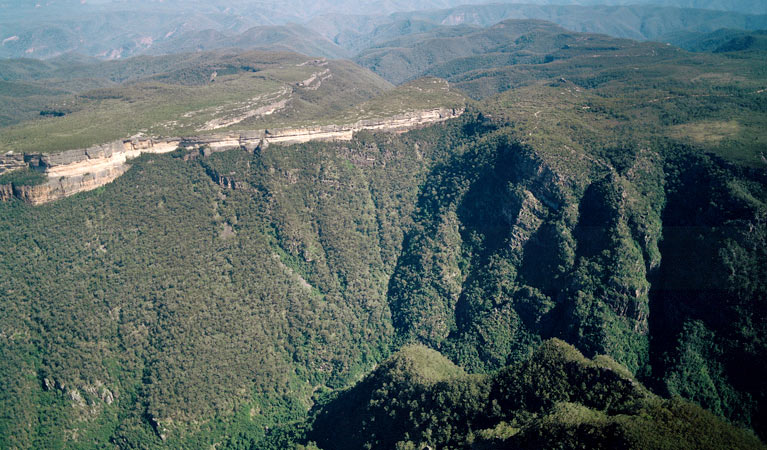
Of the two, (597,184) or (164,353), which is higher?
(597,184)

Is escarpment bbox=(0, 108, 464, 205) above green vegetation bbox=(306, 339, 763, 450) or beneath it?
above

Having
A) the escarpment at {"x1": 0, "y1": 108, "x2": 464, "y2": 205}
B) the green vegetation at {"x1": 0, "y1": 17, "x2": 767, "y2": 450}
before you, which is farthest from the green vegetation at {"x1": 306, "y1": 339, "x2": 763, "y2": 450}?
the escarpment at {"x1": 0, "y1": 108, "x2": 464, "y2": 205}

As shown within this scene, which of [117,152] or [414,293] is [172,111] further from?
[414,293]

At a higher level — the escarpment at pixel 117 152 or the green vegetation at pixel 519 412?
the escarpment at pixel 117 152

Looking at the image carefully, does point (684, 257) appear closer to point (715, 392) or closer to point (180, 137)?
point (715, 392)

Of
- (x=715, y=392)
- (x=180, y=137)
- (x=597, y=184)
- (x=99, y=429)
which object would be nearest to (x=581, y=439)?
(x=715, y=392)

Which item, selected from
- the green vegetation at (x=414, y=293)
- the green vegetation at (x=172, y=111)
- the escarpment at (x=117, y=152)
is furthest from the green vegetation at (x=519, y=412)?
the green vegetation at (x=172, y=111)

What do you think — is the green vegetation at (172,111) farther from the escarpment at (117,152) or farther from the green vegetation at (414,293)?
the green vegetation at (414,293)

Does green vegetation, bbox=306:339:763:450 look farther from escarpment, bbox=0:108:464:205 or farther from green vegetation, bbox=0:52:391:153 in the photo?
green vegetation, bbox=0:52:391:153

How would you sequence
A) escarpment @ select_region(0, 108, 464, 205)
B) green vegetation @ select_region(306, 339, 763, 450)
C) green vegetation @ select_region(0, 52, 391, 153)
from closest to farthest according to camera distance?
green vegetation @ select_region(306, 339, 763, 450)
escarpment @ select_region(0, 108, 464, 205)
green vegetation @ select_region(0, 52, 391, 153)
